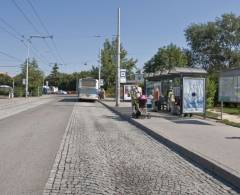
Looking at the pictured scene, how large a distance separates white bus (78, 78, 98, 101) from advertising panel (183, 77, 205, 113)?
32292mm

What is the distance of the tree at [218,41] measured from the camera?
81.6 meters

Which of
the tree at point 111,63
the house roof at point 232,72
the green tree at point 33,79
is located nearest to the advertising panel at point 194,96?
the house roof at point 232,72

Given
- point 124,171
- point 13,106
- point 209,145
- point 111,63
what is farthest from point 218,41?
point 124,171

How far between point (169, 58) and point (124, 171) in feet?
262

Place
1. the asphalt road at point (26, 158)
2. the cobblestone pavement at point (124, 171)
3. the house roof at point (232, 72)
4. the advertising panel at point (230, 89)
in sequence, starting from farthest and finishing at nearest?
the advertising panel at point (230, 89), the house roof at point (232, 72), the asphalt road at point (26, 158), the cobblestone pavement at point (124, 171)

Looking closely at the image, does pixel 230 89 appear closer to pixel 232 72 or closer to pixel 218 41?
pixel 232 72

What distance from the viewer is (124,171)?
29.5 feet

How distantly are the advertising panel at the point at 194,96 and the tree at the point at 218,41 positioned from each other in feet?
195

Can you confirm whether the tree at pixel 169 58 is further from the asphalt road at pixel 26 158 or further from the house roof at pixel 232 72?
the asphalt road at pixel 26 158

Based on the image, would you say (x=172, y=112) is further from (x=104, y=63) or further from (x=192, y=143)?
(x=104, y=63)

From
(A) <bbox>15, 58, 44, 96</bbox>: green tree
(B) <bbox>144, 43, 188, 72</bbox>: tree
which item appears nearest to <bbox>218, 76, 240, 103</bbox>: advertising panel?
(B) <bbox>144, 43, 188, 72</bbox>: tree

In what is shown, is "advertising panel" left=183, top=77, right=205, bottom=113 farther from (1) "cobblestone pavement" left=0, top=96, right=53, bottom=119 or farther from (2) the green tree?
(2) the green tree

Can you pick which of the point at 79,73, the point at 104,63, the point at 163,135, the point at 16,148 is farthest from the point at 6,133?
the point at 79,73

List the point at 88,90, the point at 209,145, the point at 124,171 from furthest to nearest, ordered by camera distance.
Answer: the point at 88,90 → the point at 209,145 → the point at 124,171
